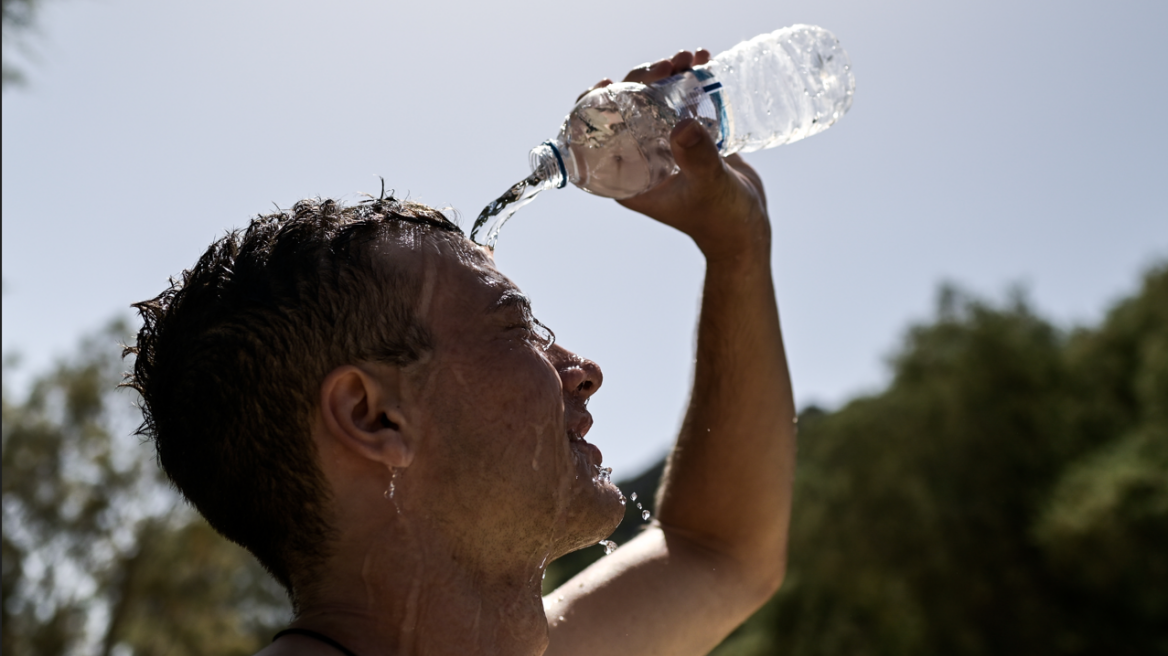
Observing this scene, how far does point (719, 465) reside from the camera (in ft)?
9.04

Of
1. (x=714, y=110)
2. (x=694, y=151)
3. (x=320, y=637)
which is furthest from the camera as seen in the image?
(x=714, y=110)

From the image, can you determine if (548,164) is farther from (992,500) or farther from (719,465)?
(992,500)

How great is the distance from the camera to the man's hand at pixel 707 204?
2436 mm

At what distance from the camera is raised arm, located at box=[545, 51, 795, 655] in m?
2.52

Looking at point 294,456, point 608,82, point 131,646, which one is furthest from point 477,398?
point 131,646

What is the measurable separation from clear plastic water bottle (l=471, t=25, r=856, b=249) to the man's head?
1.50 feet

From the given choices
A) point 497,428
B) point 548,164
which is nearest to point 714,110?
point 548,164

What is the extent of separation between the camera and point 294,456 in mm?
1798

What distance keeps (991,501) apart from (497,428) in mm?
25484

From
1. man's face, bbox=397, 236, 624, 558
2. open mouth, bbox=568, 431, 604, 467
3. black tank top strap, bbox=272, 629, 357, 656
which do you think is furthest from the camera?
open mouth, bbox=568, 431, 604, 467

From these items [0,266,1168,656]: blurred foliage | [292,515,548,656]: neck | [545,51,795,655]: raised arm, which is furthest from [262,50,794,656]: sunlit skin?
[0,266,1168,656]: blurred foliage

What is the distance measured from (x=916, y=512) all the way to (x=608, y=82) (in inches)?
946

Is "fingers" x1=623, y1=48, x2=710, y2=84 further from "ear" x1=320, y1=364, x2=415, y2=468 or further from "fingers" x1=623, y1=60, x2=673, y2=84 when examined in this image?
"ear" x1=320, y1=364, x2=415, y2=468

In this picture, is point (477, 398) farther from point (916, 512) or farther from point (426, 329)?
point (916, 512)
